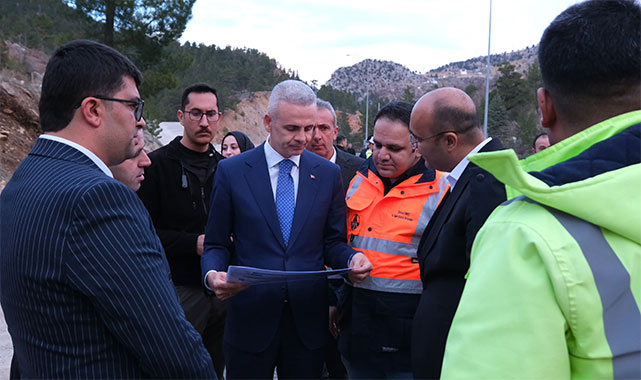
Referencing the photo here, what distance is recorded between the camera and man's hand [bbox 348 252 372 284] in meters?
2.72

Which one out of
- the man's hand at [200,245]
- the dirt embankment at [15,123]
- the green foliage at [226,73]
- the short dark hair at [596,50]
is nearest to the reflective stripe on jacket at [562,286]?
the short dark hair at [596,50]

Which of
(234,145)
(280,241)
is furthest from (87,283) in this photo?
(234,145)

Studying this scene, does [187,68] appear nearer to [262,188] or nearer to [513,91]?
[262,188]

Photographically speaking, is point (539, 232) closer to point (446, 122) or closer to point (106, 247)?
point (106, 247)

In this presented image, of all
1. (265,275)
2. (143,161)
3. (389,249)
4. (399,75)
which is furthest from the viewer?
(399,75)

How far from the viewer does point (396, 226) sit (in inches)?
113

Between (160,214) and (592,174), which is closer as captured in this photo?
(592,174)

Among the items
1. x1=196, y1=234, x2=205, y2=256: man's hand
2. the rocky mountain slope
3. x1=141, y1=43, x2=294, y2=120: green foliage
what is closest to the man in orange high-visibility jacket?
x1=196, y1=234, x2=205, y2=256: man's hand

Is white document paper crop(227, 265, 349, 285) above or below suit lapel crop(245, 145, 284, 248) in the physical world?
below

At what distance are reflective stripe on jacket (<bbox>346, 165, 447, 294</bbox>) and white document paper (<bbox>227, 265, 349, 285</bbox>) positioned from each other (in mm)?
280

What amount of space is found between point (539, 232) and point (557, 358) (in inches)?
9.7

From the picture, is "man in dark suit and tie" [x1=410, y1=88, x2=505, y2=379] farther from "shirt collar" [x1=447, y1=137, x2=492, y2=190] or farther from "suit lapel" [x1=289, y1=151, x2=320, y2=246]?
"suit lapel" [x1=289, y1=151, x2=320, y2=246]

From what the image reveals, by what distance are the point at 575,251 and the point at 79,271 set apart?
49.1 inches

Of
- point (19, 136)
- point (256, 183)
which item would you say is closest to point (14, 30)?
point (19, 136)
